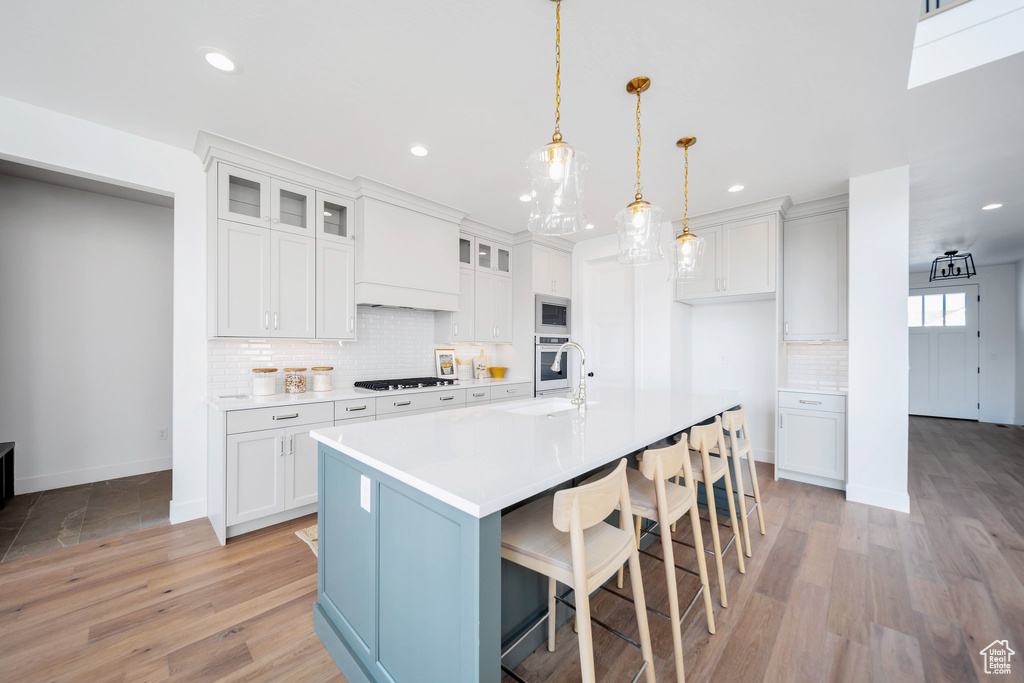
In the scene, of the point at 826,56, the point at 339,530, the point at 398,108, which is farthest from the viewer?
the point at 398,108

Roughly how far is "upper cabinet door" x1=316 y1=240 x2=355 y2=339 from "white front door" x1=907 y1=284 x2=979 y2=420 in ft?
26.9

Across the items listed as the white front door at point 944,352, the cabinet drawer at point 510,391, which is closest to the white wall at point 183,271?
the cabinet drawer at point 510,391

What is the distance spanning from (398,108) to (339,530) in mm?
2194

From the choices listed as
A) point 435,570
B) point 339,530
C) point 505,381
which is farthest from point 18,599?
point 505,381

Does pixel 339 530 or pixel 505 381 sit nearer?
pixel 339 530

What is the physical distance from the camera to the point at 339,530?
→ 1627mm

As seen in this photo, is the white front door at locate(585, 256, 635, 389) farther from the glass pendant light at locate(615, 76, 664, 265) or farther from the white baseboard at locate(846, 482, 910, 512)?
the glass pendant light at locate(615, 76, 664, 265)

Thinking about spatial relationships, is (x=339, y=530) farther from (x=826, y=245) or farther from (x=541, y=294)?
(x=826, y=245)

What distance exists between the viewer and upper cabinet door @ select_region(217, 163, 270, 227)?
9.00 ft

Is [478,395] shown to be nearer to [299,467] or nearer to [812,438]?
[299,467]

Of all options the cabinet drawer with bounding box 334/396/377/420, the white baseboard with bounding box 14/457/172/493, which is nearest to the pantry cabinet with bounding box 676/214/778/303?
the cabinet drawer with bounding box 334/396/377/420

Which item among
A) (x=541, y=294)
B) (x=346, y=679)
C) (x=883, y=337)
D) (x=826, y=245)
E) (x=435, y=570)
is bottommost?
(x=346, y=679)

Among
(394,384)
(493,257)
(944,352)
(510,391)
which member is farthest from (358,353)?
(944,352)

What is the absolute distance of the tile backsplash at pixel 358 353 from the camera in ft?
9.92
